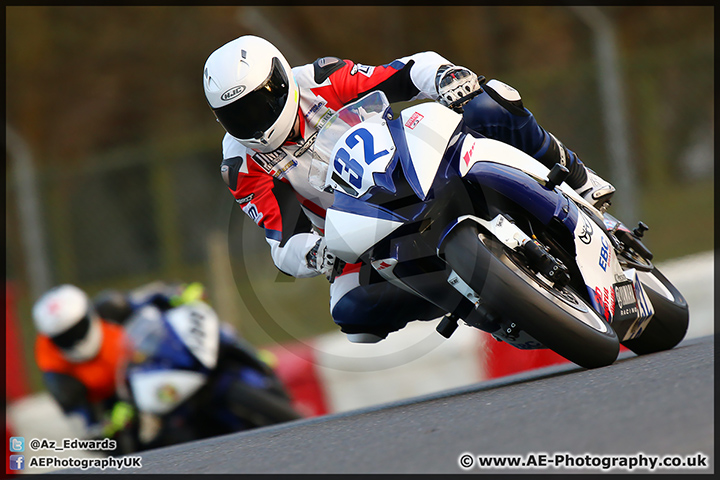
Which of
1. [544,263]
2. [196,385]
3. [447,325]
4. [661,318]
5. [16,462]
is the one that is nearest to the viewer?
[544,263]

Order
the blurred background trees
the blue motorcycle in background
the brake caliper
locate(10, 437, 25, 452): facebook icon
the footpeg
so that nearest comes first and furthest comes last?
the brake caliper < the footpeg < the blue motorcycle in background < locate(10, 437, 25, 452): facebook icon < the blurred background trees

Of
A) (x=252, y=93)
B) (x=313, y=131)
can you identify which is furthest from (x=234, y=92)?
(x=313, y=131)

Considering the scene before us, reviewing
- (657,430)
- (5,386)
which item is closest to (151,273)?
(5,386)

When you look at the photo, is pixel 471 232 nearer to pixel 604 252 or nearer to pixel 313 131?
pixel 604 252

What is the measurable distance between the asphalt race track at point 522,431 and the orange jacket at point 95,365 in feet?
10.9

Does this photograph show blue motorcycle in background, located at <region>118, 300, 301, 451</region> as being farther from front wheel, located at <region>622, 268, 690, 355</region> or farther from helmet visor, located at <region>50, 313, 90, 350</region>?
front wheel, located at <region>622, 268, 690, 355</region>

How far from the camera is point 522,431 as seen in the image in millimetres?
2541

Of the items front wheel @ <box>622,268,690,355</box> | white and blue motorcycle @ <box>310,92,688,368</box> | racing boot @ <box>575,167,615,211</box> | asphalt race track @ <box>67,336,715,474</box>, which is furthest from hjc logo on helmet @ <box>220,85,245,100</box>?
front wheel @ <box>622,268,690,355</box>

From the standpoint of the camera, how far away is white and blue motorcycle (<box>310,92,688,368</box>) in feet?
10.4

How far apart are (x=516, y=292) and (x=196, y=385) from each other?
10.5ft

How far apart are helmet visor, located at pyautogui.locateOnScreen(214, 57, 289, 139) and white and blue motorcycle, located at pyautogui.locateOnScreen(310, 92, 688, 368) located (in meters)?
0.46

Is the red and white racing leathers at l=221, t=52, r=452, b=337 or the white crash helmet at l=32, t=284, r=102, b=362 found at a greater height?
the red and white racing leathers at l=221, t=52, r=452, b=337

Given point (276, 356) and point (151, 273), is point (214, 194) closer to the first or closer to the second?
point (151, 273)

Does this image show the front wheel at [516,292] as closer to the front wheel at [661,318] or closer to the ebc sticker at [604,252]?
the ebc sticker at [604,252]
